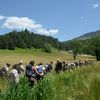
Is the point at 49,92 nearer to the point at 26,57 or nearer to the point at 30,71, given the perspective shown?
the point at 30,71

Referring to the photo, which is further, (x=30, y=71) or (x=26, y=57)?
(x=26, y=57)

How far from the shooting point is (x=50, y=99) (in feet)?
29.6

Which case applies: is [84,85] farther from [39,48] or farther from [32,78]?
[39,48]

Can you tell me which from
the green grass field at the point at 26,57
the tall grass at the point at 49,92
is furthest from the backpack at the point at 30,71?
the green grass field at the point at 26,57

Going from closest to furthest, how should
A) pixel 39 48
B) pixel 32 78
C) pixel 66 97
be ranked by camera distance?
1. pixel 66 97
2. pixel 32 78
3. pixel 39 48

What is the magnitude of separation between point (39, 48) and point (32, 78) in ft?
567

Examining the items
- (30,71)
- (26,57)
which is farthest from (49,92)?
(26,57)

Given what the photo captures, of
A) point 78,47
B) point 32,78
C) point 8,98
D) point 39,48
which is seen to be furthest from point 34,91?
point 39,48

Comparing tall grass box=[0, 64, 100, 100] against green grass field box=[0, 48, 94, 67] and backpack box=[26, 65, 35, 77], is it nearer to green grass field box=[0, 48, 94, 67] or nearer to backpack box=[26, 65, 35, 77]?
backpack box=[26, 65, 35, 77]

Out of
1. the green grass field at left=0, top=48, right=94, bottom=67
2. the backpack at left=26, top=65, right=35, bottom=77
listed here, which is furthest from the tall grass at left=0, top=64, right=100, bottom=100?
the green grass field at left=0, top=48, right=94, bottom=67

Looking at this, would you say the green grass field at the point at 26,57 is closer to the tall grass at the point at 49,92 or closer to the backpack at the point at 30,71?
the backpack at the point at 30,71

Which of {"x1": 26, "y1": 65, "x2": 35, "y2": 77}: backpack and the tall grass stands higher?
{"x1": 26, "y1": 65, "x2": 35, "y2": 77}: backpack

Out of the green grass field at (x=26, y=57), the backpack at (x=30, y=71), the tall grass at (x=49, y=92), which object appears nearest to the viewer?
the tall grass at (x=49, y=92)

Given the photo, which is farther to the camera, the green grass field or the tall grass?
the green grass field
